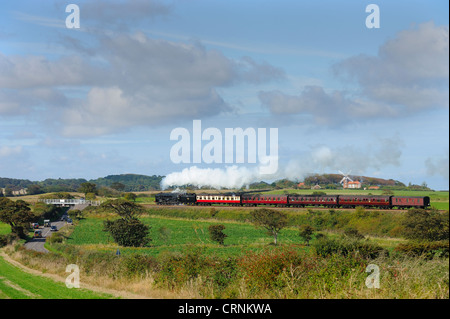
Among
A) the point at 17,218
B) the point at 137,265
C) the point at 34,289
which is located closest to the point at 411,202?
the point at 137,265

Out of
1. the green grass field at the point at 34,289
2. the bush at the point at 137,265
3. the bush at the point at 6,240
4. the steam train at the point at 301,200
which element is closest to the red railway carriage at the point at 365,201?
the steam train at the point at 301,200

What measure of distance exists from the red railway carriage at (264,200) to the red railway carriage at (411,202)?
20.0 meters

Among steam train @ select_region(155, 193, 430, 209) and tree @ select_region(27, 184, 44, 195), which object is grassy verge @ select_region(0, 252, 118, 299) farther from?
tree @ select_region(27, 184, 44, 195)

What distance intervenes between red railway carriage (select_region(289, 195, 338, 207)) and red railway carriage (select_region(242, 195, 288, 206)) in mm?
1636

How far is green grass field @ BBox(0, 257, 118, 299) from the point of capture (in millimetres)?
18906

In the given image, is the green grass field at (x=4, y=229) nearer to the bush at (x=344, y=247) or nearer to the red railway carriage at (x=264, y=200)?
the red railway carriage at (x=264, y=200)

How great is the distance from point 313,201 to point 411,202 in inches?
667

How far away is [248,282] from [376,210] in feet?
187

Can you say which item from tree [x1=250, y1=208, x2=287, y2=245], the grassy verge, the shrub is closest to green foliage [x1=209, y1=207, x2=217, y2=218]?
tree [x1=250, y1=208, x2=287, y2=245]

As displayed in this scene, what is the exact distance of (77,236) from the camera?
194 ft

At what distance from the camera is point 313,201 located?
80312 millimetres

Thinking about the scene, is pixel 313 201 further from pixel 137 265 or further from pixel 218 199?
pixel 137 265
